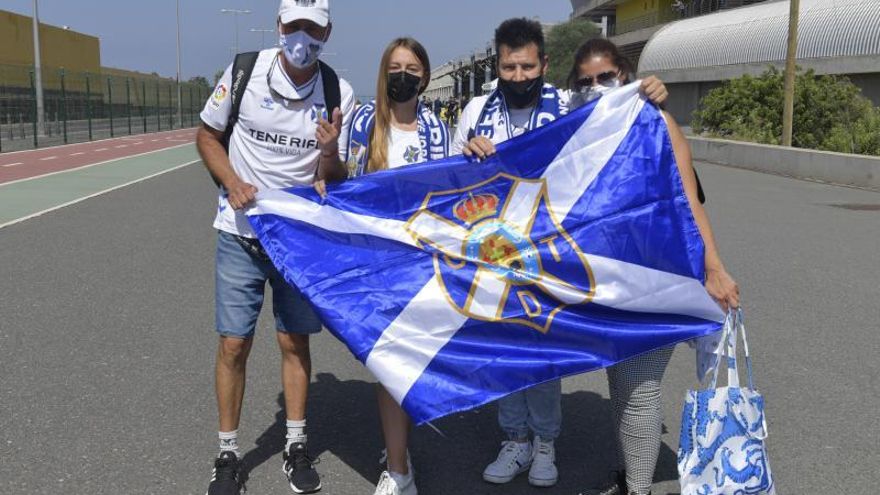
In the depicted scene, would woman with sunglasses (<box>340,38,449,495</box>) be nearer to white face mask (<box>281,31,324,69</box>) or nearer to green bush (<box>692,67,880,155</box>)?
white face mask (<box>281,31,324,69</box>)

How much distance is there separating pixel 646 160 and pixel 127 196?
42.6ft

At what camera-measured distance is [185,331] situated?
20.3 ft

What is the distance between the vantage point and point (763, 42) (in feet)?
133

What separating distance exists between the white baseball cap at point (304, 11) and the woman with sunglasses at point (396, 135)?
29 centimetres

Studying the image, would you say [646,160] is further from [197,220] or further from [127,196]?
[127,196]

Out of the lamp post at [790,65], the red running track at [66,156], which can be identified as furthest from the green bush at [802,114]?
the red running track at [66,156]

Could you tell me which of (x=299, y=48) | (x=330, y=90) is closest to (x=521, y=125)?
(x=330, y=90)

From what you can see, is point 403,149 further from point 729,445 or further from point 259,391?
point 259,391

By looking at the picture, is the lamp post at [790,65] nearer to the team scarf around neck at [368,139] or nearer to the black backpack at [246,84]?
the team scarf around neck at [368,139]

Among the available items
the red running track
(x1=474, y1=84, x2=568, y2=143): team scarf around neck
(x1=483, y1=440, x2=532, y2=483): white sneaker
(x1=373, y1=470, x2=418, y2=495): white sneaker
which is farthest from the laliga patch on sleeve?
the red running track

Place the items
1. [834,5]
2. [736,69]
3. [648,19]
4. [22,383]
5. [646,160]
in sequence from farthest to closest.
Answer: [648,19], [736,69], [834,5], [22,383], [646,160]

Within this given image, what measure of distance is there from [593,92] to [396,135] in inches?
31.8

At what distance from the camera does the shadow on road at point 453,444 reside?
381cm

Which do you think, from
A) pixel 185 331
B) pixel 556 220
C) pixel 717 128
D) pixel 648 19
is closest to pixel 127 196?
pixel 185 331
